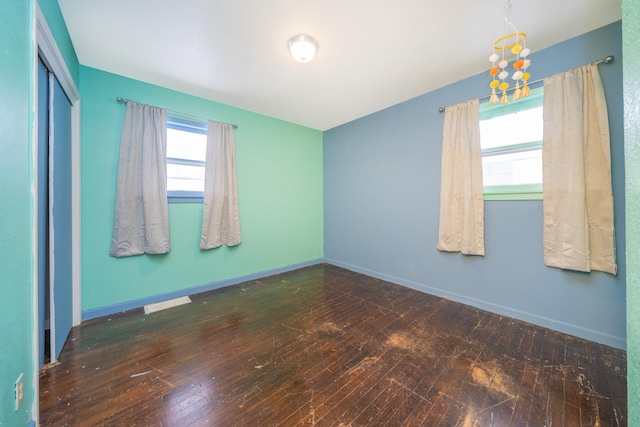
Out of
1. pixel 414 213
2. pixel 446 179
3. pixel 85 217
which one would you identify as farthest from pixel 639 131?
pixel 85 217

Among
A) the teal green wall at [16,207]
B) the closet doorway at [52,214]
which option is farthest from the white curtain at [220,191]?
the teal green wall at [16,207]

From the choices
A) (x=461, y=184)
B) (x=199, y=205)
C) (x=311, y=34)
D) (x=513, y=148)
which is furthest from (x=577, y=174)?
(x=199, y=205)

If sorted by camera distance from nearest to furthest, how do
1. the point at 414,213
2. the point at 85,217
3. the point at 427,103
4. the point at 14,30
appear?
the point at 14,30
the point at 85,217
the point at 427,103
the point at 414,213

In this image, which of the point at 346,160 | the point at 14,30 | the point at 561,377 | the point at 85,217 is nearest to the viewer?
the point at 14,30

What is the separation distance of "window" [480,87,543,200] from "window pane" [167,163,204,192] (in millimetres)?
3474

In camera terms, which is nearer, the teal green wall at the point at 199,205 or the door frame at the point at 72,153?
the door frame at the point at 72,153

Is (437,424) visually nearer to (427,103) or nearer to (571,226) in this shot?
(571,226)

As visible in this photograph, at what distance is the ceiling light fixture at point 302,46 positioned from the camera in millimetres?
1830

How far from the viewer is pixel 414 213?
2973 millimetres

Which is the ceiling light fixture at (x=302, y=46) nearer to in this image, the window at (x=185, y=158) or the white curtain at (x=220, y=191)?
the white curtain at (x=220, y=191)

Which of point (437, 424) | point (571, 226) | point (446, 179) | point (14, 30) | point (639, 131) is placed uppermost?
point (14, 30)

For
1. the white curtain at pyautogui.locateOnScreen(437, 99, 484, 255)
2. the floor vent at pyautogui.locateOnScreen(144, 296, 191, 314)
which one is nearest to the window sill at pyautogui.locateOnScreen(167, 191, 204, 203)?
the floor vent at pyautogui.locateOnScreen(144, 296, 191, 314)

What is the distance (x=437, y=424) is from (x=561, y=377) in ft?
3.41

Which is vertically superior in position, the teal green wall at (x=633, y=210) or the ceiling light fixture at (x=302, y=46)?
the ceiling light fixture at (x=302, y=46)
